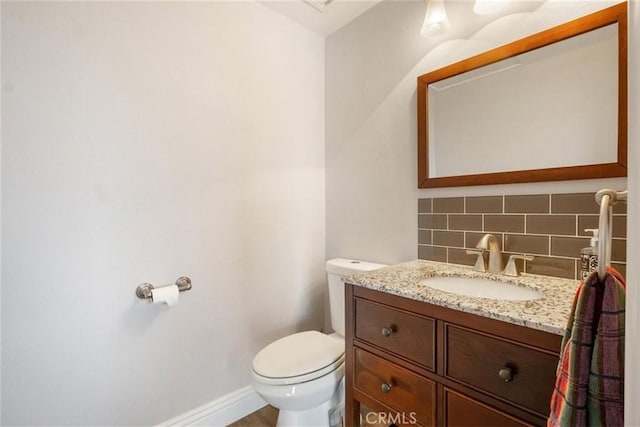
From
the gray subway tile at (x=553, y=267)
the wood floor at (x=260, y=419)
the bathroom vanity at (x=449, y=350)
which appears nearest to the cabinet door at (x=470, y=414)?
the bathroom vanity at (x=449, y=350)

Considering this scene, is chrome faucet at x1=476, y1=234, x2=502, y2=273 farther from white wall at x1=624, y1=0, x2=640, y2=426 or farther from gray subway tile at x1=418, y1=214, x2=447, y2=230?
white wall at x1=624, y1=0, x2=640, y2=426

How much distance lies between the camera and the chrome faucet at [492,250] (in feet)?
3.82

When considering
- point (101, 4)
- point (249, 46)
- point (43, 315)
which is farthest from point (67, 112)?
point (249, 46)

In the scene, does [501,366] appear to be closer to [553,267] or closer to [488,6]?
[553,267]

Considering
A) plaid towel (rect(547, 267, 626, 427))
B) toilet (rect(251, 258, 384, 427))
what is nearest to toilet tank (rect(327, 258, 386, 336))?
toilet (rect(251, 258, 384, 427))

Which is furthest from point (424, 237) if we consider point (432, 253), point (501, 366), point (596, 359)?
point (596, 359)

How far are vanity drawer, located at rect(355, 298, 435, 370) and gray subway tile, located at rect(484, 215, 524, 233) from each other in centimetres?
58

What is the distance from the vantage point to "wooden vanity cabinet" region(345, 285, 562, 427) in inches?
28.4

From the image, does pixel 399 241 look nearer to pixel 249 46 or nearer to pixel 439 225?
pixel 439 225

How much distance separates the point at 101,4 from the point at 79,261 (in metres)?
1.01

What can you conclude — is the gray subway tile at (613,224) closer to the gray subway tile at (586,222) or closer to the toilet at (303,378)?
the gray subway tile at (586,222)

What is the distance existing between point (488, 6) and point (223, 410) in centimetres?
223

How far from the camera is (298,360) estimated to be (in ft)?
4.18

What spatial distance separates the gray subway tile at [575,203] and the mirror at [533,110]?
0.23ft
